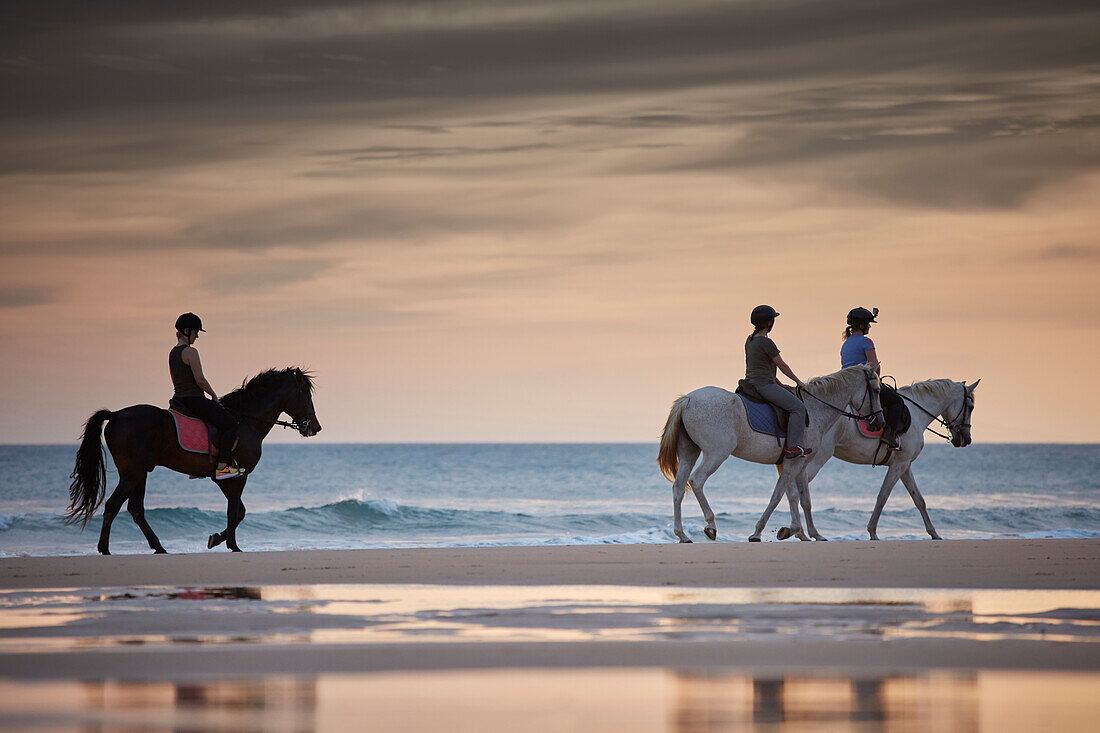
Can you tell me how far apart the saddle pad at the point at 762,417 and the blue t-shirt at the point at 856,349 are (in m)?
1.59

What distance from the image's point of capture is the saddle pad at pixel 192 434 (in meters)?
11.7

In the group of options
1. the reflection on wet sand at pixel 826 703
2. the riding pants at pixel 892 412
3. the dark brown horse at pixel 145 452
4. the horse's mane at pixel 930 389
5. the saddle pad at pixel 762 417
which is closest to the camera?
the reflection on wet sand at pixel 826 703

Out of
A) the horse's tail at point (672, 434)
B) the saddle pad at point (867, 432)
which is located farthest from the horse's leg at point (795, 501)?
the horse's tail at point (672, 434)

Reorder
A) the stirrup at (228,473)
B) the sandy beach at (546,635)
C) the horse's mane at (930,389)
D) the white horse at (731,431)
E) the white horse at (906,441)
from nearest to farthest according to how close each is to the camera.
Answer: the sandy beach at (546,635) < the stirrup at (228,473) < the white horse at (731,431) < the white horse at (906,441) < the horse's mane at (930,389)

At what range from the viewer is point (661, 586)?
8469 mm

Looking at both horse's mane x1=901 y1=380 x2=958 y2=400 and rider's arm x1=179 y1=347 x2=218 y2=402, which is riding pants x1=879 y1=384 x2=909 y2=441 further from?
rider's arm x1=179 y1=347 x2=218 y2=402

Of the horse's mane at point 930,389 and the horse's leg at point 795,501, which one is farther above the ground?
the horse's mane at point 930,389

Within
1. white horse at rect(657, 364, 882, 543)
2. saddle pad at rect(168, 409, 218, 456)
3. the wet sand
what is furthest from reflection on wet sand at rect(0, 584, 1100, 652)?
white horse at rect(657, 364, 882, 543)

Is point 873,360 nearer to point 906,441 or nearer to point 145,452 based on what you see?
point 906,441

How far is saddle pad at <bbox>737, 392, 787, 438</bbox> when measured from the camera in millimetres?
12688

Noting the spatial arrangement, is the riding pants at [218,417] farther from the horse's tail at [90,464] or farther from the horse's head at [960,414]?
the horse's head at [960,414]

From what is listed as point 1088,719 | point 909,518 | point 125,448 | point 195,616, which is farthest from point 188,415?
point 909,518

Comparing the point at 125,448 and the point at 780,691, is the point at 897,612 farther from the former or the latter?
the point at 125,448

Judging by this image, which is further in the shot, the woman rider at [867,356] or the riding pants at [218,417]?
the woman rider at [867,356]
